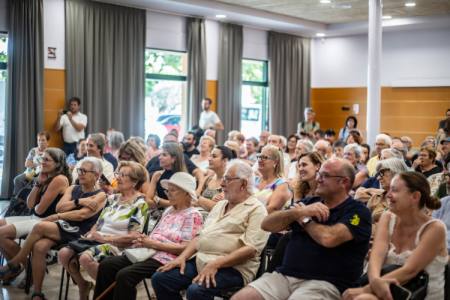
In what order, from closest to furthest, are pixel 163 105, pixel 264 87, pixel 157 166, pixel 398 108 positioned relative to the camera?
pixel 157 166 < pixel 163 105 < pixel 398 108 < pixel 264 87

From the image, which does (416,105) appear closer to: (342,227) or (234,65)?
(234,65)

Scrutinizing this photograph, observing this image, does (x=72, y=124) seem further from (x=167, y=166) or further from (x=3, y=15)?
(x=167, y=166)

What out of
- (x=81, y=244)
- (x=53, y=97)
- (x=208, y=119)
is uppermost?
(x=53, y=97)

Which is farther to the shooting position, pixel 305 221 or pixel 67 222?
pixel 67 222

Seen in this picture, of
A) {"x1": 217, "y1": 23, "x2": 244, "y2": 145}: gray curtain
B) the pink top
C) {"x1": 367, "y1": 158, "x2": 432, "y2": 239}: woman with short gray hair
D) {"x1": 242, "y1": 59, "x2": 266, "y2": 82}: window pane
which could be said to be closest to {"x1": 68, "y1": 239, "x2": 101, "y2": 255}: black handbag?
the pink top

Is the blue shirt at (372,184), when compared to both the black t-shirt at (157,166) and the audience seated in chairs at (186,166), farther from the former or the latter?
the black t-shirt at (157,166)

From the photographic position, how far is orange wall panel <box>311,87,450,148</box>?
1110 cm

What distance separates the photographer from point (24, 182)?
19.8 ft

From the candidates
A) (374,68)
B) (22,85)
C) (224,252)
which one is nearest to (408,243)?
(224,252)

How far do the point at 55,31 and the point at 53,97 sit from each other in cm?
118

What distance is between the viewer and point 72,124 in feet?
27.4

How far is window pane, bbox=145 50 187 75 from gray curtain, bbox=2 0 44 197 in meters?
2.35

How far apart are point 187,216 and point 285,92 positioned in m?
9.23

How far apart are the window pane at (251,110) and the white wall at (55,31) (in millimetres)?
4739
